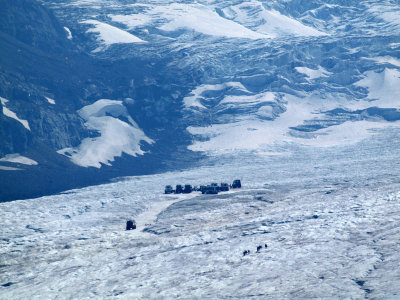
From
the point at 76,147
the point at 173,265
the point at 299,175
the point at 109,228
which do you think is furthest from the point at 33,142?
the point at 173,265

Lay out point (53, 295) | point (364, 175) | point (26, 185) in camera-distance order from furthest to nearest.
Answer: point (26, 185), point (364, 175), point (53, 295)

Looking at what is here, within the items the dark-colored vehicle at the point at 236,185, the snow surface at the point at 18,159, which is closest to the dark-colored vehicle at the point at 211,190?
the dark-colored vehicle at the point at 236,185

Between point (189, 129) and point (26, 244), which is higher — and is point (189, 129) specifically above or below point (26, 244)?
Answer: above

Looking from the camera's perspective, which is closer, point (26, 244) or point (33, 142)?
point (26, 244)

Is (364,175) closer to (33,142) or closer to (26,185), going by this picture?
(26,185)

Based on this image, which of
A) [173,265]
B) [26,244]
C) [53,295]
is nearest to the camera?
[53,295]

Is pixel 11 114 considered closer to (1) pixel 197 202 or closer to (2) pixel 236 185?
(2) pixel 236 185

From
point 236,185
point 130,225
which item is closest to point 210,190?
point 236,185

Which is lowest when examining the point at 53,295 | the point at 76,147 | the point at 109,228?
the point at 53,295
